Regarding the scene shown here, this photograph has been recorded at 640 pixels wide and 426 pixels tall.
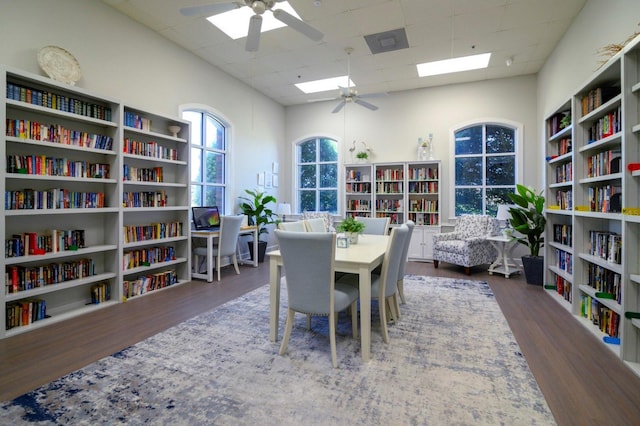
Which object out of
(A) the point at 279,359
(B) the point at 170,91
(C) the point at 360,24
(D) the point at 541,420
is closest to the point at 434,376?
(D) the point at 541,420

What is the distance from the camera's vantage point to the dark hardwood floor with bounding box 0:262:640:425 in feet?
6.35

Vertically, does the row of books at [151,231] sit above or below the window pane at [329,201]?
below

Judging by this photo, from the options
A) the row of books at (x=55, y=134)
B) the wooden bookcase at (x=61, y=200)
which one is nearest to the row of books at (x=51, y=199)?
the wooden bookcase at (x=61, y=200)

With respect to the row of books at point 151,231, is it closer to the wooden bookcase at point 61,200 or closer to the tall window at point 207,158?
the wooden bookcase at point 61,200

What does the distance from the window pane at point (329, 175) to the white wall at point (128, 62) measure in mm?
1711

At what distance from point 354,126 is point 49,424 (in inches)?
265

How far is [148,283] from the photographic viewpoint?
4.16 meters

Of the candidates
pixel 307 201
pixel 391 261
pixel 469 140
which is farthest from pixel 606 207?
pixel 307 201

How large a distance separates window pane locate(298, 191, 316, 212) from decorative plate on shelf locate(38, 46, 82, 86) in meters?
5.04

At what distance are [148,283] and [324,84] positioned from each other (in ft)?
15.7

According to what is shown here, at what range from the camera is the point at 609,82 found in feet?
9.58

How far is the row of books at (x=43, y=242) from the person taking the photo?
2922 millimetres

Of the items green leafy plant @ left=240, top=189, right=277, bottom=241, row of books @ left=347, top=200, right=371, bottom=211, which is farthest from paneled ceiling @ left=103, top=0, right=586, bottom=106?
row of books @ left=347, top=200, right=371, bottom=211

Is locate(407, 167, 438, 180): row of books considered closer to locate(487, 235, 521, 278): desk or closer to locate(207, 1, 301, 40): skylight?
locate(487, 235, 521, 278): desk
